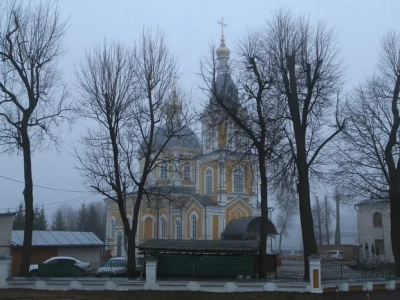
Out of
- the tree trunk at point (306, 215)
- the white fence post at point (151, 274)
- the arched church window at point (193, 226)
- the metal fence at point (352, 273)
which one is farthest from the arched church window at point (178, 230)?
the tree trunk at point (306, 215)

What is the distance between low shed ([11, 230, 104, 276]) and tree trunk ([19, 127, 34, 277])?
1096 cm

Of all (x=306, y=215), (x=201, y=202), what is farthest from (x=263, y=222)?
(x=201, y=202)

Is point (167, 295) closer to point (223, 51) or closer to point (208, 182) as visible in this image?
point (208, 182)

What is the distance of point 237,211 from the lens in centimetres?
5034

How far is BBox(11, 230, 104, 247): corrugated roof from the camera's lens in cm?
3503

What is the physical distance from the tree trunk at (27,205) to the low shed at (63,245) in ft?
→ 36.0

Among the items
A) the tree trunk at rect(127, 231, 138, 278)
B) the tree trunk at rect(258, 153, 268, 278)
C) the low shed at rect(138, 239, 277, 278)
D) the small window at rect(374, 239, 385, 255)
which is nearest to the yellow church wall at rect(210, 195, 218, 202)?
the small window at rect(374, 239, 385, 255)

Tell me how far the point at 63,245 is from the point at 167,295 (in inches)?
706

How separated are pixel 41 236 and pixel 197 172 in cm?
2063

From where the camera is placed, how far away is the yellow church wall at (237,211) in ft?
163

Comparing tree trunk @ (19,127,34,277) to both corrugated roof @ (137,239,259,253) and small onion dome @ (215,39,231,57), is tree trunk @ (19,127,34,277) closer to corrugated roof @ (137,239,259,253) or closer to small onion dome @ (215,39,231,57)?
corrugated roof @ (137,239,259,253)

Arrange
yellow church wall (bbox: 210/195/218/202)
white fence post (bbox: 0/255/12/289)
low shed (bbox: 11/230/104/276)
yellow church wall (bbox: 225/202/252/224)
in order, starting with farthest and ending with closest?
yellow church wall (bbox: 210/195/218/202) < yellow church wall (bbox: 225/202/252/224) < low shed (bbox: 11/230/104/276) < white fence post (bbox: 0/255/12/289)

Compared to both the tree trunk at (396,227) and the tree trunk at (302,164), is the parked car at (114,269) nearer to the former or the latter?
the tree trunk at (302,164)

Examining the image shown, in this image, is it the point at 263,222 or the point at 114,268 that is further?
the point at 114,268
